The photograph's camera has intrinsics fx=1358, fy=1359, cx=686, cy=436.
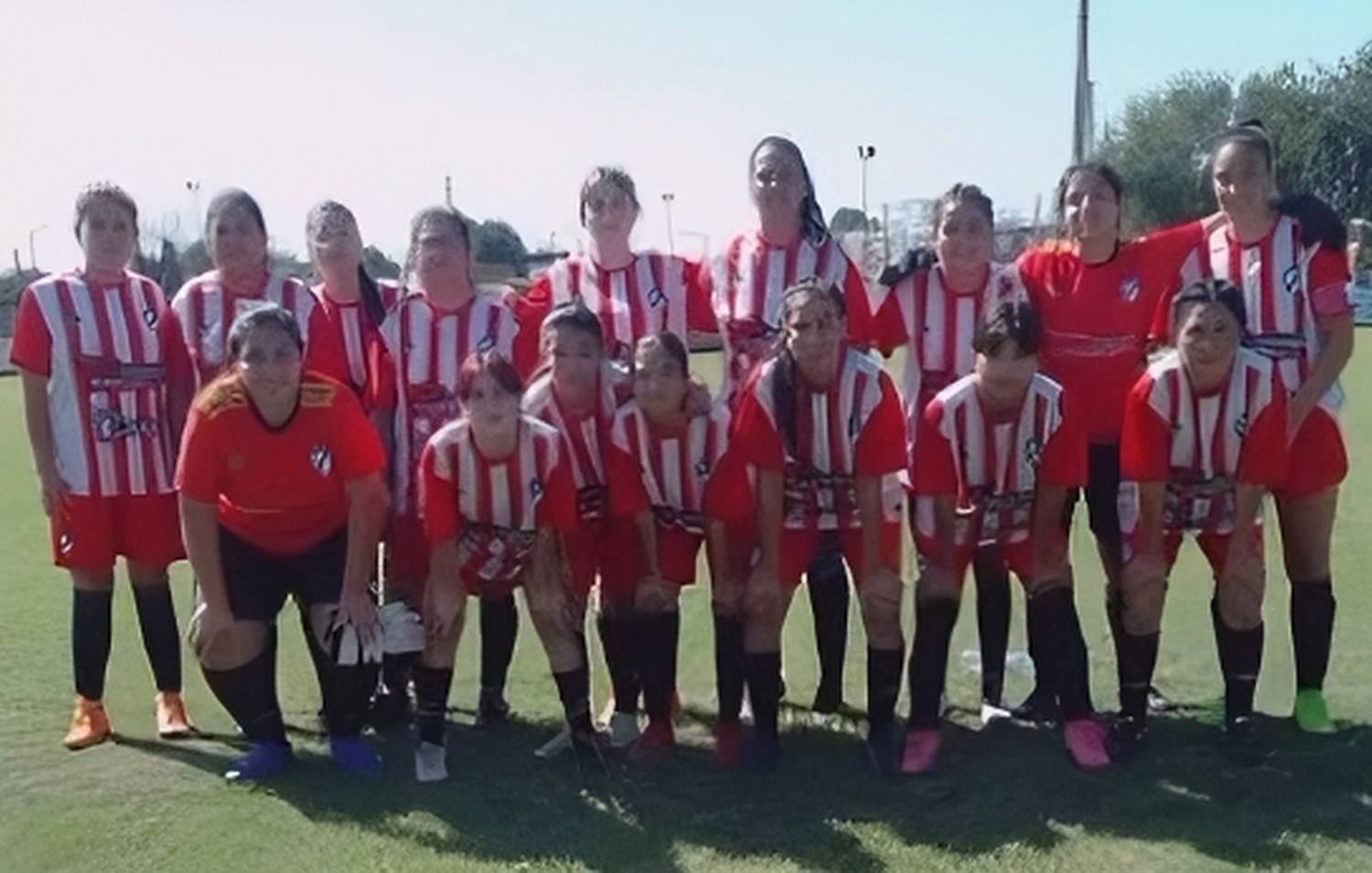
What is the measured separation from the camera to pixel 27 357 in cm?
415

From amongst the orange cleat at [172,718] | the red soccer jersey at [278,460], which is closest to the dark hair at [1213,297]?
the red soccer jersey at [278,460]

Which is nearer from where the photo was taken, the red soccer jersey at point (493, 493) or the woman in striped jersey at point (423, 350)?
the red soccer jersey at point (493, 493)

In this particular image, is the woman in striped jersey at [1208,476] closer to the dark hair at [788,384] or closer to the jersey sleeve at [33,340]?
the dark hair at [788,384]

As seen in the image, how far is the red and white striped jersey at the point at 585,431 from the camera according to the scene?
13.2 feet

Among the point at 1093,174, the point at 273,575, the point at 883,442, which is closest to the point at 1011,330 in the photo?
the point at 883,442

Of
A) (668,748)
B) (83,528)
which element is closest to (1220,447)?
(668,748)

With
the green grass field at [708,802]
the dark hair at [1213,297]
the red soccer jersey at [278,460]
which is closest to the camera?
the green grass field at [708,802]

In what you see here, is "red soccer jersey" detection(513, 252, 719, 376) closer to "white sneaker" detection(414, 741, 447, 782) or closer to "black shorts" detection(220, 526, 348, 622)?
"black shorts" detection(220, 526, 348, 622)

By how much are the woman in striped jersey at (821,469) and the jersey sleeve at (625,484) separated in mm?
335

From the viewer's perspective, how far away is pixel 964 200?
157 inches

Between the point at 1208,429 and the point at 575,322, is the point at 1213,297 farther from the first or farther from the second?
the point at 575,322

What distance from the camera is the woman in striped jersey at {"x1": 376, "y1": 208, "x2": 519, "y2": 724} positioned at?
414cm

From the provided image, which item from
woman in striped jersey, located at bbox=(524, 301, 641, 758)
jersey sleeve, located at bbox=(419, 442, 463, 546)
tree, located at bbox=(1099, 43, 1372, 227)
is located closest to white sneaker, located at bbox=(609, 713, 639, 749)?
woman in striped jersey, located at bbox=(524, 301, 641, 758)

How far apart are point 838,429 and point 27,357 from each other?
8.12ft
